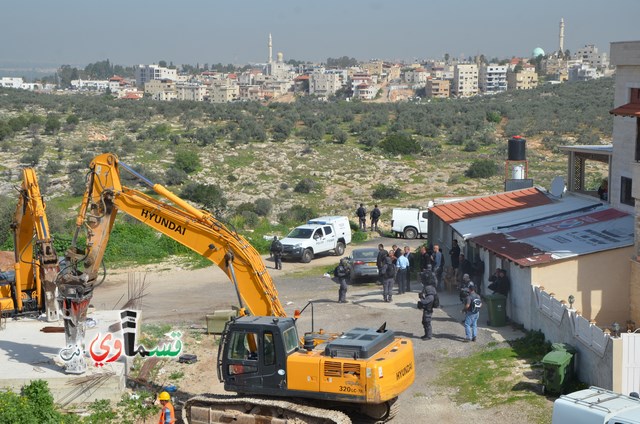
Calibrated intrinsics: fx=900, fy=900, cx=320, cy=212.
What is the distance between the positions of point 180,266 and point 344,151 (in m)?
31.0

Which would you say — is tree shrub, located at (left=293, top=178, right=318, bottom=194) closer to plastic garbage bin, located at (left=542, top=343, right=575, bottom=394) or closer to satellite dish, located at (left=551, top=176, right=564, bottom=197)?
satellite dish, located at (left=551, top=176, right=564, bottom=197)

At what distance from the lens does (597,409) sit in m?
13.3

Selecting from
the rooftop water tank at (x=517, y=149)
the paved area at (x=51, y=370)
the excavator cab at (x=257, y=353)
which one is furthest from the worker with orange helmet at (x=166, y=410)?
the rooftop water tank at (x=517, y=149)

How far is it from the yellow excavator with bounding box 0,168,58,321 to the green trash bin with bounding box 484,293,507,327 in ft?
36.2

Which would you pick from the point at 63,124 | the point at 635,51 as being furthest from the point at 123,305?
the point at 63,124

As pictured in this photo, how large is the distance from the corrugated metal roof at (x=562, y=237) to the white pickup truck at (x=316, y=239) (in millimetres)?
9272

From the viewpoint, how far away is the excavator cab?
49.8 feet

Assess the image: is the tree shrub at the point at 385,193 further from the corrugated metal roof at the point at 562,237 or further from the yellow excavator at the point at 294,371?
the yellow excavator at the point at 294,371

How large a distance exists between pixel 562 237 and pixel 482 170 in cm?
2946

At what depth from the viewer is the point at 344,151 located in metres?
62.4

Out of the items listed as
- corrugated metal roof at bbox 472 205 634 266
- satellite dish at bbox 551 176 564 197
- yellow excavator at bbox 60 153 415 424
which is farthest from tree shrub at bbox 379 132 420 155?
yellow excavator at bbox 60 153 415 424

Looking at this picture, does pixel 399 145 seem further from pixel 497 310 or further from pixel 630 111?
pixel 630 111

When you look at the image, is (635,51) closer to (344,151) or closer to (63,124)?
(344,151)

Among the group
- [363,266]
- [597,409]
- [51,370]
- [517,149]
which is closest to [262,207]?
[517,149]
